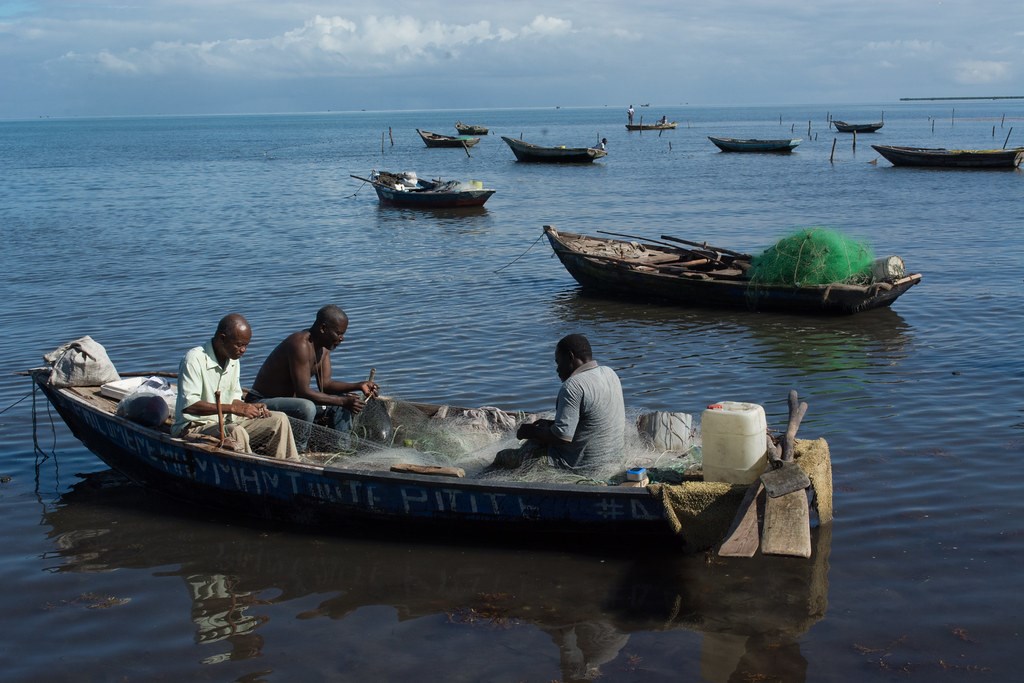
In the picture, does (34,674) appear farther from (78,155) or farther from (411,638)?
(78,155)

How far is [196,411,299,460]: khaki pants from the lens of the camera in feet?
23.6

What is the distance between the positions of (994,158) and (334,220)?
26.2 m

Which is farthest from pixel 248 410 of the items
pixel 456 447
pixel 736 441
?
pixel 736 441

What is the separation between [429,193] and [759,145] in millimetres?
31995

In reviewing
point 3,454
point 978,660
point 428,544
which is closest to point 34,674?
point 428,544

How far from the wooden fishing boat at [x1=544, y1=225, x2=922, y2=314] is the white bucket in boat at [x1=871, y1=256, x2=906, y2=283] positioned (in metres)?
0.08

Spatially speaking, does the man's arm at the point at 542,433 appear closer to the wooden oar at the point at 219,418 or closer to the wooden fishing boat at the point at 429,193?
the wooden oar at the point at 219,418

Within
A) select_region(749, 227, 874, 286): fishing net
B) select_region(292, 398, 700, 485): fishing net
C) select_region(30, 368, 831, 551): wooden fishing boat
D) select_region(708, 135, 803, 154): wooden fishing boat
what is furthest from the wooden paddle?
select_region(708, 135, 803, 154): wooden fishing boat

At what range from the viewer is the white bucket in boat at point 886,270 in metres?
14.0

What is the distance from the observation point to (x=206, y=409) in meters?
7.01

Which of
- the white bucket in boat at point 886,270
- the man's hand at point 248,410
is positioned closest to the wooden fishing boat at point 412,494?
the man's hand at point 248,410

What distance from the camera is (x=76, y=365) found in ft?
Answer: 28.0

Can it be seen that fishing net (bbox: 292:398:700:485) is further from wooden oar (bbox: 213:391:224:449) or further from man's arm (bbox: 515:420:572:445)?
wooden oar (bbox: 213:391:224:449)

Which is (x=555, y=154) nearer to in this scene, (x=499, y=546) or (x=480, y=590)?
(x=499, y=546)
